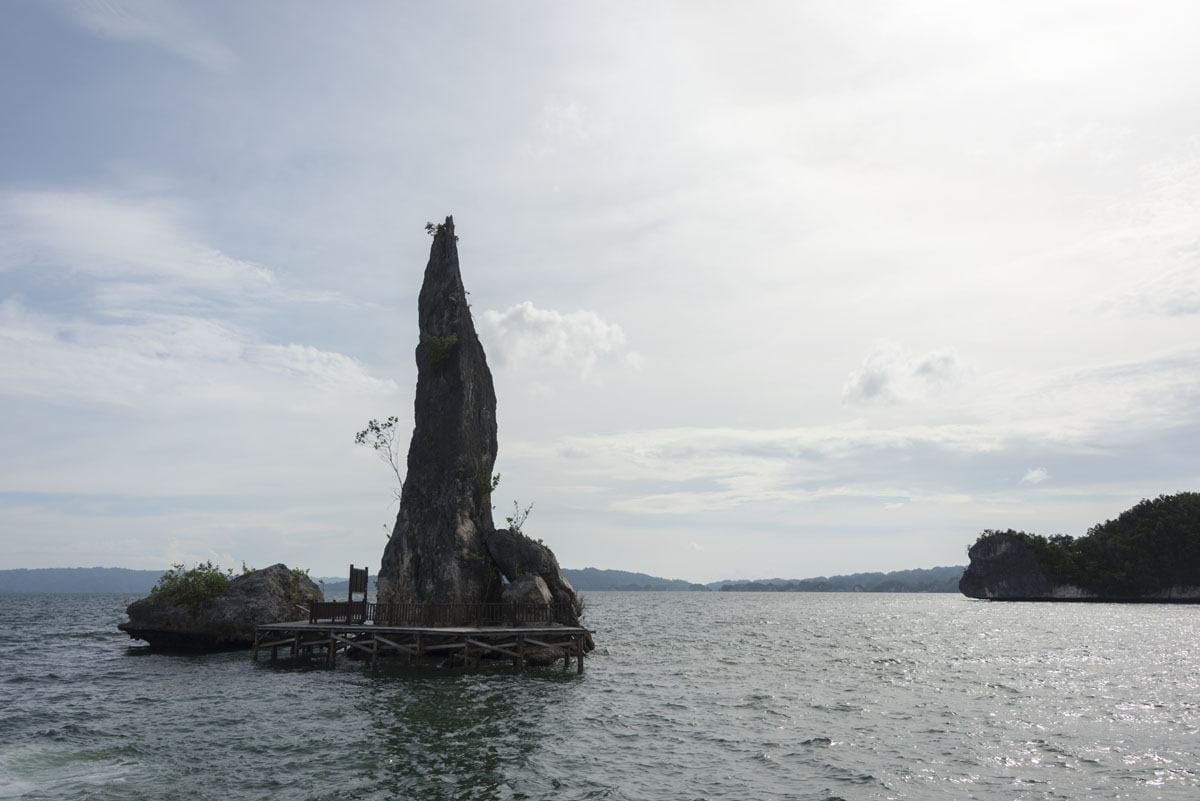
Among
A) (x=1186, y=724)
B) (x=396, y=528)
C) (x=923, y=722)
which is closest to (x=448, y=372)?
(x=396, y=528)

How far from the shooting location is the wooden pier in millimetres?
39219

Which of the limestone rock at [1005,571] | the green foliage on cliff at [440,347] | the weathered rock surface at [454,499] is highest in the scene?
the green foliage on cliff at [440,347]

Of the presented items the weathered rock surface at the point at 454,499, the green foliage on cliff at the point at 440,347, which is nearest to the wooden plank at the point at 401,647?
the weathered rock surface at the point at 454,499

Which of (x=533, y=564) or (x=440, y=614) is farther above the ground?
(x=533, y=564)

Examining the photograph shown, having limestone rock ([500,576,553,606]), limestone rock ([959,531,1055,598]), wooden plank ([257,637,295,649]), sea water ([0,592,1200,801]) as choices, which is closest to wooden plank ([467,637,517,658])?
sea water ([0,592,1200,801])

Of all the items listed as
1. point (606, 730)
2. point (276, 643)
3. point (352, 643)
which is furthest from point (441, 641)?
point (606, 730)

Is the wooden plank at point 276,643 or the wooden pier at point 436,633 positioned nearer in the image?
the wooden pier at point 436,633

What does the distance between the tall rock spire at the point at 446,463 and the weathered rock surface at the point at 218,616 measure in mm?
8350

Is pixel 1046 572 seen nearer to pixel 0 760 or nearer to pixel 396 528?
pixel 396 528

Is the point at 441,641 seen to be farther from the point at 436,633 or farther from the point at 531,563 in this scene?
the point at 531,563

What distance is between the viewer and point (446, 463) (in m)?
47.5

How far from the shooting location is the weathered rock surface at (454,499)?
4500cm

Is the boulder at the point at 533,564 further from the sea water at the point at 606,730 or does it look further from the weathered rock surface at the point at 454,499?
the sea water at the point at 606,730

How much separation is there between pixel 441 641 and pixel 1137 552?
148041 millimetres
